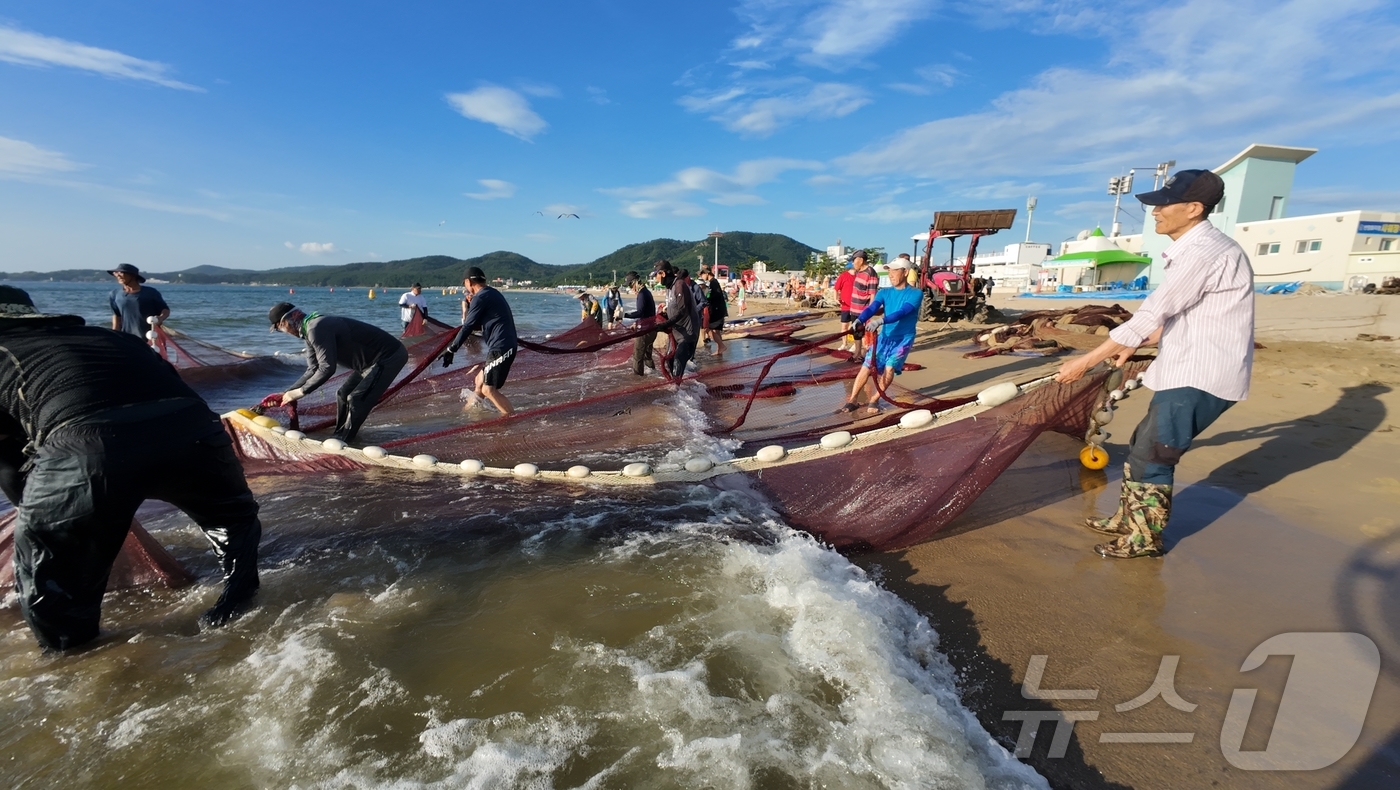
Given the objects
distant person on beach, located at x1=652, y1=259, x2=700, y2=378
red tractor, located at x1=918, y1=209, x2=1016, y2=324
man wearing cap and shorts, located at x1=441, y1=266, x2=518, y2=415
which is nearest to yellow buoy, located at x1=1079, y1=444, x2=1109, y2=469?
distant person on beach, located at x1=652, y1=259, x2=700, y2=378

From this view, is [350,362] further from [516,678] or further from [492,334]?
[516,678]

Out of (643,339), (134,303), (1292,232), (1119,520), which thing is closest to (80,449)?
(1119,520)

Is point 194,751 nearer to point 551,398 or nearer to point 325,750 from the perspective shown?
point 325,750

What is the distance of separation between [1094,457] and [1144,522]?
4.47 feet

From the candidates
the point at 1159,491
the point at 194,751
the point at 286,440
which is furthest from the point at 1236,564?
the point at 286,440

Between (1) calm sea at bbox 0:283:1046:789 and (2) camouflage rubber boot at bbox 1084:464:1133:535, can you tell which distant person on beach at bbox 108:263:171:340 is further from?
(2) camouflage rubber boot at bbox 1084:464:1133:535

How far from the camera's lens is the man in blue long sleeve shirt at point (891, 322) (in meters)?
6.01

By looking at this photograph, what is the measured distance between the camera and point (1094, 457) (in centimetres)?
412

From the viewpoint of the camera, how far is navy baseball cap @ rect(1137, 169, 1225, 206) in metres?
2.71

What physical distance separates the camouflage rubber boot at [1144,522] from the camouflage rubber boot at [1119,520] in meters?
0.05

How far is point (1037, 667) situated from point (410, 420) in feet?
21.6

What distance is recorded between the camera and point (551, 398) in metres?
7.78

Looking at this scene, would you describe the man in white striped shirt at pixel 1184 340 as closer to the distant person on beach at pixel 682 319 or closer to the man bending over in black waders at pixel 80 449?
the man bending over in black waders at pixel 80 449

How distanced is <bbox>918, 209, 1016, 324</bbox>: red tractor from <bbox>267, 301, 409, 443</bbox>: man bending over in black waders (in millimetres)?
11183
